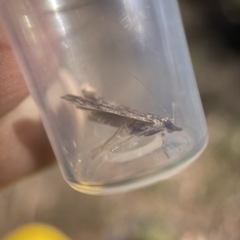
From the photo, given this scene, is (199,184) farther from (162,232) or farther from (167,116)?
(167,116)

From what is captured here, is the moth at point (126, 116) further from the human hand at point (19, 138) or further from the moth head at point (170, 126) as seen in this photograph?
the human hand at point (19, 138)

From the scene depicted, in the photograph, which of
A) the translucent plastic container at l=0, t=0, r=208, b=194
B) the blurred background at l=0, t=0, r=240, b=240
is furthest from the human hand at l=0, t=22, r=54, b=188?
the blurred background at l=0, t=0, r=240, b=240

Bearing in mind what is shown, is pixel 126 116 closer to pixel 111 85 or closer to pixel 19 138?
pixel 111 85

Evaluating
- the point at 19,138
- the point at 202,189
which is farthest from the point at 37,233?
the point at 202,189

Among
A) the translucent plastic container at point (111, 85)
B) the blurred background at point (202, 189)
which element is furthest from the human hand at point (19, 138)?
the blurred background at point (202, 189)

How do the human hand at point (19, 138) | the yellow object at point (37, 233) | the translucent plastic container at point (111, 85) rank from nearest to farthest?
the translucent plastic container at point (111, 85) < the human hand at point (19, 138) < the yellow object at point (37, 233)

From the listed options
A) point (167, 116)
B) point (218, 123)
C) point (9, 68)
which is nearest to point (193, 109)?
point (167, 116)
